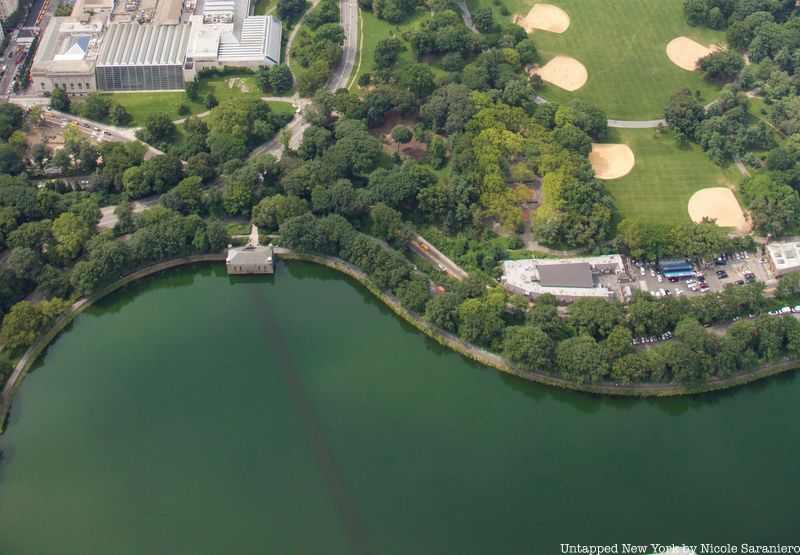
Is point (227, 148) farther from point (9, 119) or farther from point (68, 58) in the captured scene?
point (68, 58)

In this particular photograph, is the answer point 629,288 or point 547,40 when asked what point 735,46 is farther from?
point 629,288

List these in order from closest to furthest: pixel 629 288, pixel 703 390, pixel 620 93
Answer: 1. pixel 703 390
2. pixel 629 288
3. pixel 620 93

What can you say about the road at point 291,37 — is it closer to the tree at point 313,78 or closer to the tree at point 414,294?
the tree at point 313,78

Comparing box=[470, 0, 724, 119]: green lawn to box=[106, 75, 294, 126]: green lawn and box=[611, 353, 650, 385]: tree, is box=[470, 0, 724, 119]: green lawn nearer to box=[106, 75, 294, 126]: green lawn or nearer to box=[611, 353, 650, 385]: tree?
box=[106, 75, 294, 126]: green lawn

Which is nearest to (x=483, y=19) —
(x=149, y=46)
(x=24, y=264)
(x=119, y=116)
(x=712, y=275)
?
(x=149, y=46)

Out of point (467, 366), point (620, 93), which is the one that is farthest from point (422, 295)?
point (620, 93)

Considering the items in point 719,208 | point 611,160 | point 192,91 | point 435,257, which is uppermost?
point 192,91

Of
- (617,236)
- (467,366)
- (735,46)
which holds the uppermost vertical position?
(735,46)

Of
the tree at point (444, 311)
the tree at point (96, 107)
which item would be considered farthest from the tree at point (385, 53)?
the tree at point (444, 311)
